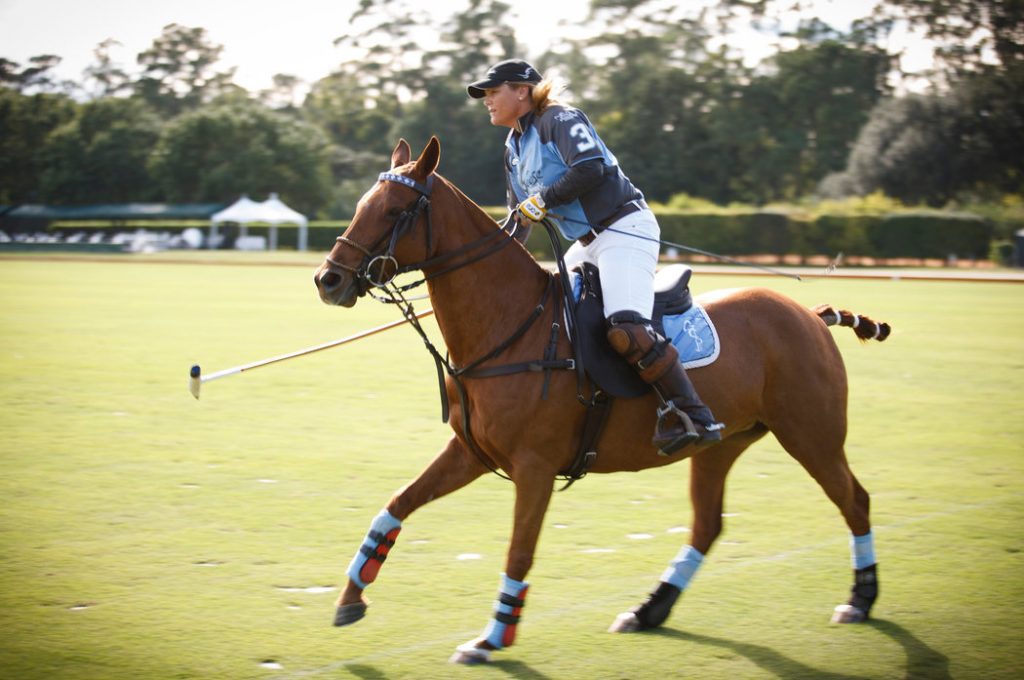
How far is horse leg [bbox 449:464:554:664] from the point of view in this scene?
535cm

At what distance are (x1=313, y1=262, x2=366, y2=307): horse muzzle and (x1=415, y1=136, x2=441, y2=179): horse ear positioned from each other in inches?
26.6

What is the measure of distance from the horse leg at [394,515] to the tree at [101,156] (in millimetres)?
87571

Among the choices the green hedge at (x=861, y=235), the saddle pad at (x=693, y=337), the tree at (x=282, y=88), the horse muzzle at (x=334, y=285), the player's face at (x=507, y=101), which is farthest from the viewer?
the tree at (x=282, y=88)

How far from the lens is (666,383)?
577 centimetres

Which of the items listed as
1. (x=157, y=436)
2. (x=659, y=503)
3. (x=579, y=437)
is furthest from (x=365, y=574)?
(x=157, y=436)

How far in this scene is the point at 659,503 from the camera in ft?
28.7

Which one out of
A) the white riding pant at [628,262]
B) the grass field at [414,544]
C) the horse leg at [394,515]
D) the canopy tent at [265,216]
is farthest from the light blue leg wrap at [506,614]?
the canopy tent at [265,216]

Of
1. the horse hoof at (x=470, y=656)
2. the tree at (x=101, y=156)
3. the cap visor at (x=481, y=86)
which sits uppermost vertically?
the tree at (x=101, y=156)

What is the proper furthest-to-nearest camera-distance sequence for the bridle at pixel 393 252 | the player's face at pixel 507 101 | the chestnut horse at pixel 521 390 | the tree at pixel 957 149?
the tree at pixel 957 149, the player's face at pixel 507 101, the chestnut horse at pixel 521 390, the bridle at pixel 393 252

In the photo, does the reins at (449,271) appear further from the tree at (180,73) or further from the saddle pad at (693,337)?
the tree at (180,73)

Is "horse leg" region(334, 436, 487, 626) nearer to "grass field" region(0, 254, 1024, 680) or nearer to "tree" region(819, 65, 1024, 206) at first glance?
"grass field" region(0, 254, 1024, 680)

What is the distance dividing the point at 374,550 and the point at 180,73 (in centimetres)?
11901

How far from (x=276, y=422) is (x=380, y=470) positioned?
266cm

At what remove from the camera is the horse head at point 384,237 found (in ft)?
17.1
